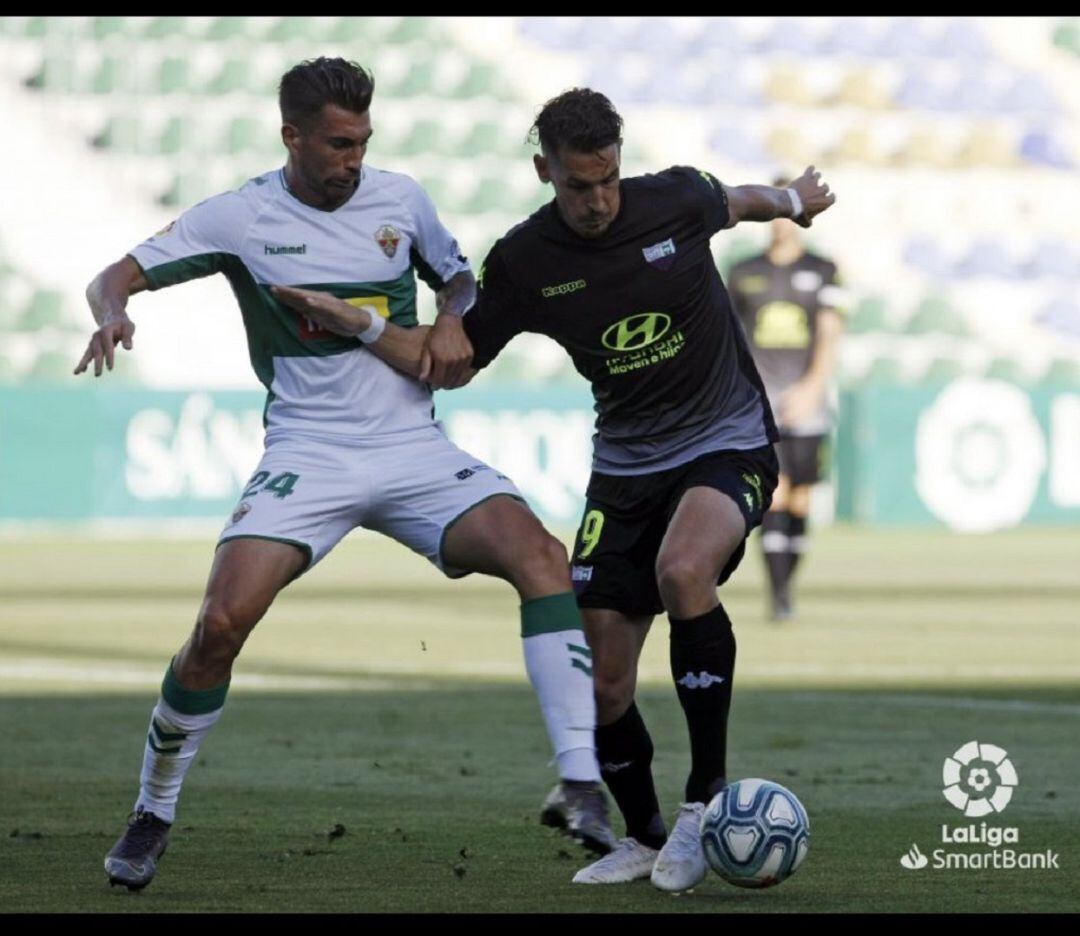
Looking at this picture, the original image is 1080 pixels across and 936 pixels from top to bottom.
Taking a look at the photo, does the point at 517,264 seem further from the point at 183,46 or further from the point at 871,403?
the point at 183,46

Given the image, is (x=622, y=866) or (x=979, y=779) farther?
(x=979, y=779)

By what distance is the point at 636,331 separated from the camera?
6.36 metres

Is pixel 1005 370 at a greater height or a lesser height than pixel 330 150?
lesser

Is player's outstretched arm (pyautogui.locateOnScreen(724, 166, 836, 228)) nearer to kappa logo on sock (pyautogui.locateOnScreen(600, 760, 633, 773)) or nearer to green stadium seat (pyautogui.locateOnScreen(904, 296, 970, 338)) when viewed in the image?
kappa logo on sock (pyautogui.locateOnScreen(600, 760, 633, 773))

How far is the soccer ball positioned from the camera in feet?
19.0

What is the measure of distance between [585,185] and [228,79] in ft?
77.7

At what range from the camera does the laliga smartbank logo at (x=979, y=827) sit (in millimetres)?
6281

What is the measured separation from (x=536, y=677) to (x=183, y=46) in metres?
24.3

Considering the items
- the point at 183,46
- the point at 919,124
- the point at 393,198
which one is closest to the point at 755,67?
the point at 919,124

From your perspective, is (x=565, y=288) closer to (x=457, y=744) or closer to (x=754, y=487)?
(x=754, y=487)

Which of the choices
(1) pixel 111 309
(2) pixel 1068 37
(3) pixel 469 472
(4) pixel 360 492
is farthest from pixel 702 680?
(2) pixel 1068 37

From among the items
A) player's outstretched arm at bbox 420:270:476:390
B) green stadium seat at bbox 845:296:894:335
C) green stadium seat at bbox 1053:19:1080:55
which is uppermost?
green stadium seat at bbox 1053:19:1080:55

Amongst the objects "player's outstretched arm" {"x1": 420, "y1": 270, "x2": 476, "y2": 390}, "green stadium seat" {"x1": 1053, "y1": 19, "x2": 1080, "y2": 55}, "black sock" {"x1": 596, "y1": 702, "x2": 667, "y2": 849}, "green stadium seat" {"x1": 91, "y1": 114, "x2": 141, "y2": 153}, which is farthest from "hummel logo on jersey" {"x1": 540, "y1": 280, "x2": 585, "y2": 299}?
"green stadium seat" {"x1": 1053, "y1": 19, "x2": 1080, "y2": 55}

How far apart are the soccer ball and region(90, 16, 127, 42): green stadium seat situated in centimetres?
2460
